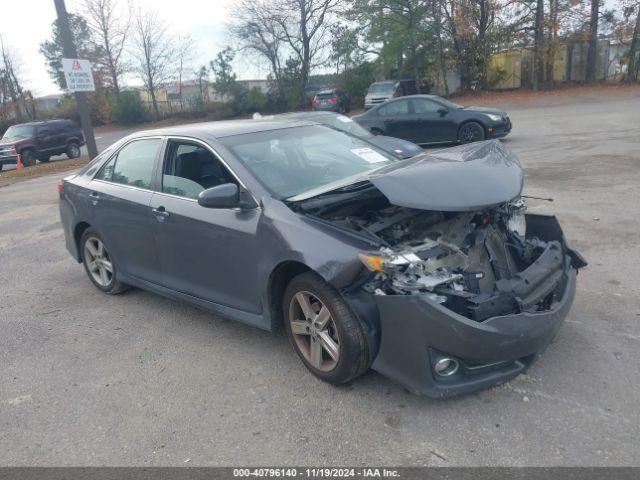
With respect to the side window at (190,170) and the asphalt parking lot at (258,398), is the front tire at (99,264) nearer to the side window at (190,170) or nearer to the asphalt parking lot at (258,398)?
the asphalt parking lot at (258,398)

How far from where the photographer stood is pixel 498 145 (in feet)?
14.0

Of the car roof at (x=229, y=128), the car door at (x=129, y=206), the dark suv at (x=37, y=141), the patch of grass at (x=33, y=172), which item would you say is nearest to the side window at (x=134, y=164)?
the car door at (x=129, y=206)

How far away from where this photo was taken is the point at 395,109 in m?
15.4

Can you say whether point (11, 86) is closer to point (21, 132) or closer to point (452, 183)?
point (21, 132)

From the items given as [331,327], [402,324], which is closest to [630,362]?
[402,324]

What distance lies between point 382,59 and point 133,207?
116ft

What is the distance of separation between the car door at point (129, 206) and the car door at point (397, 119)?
11073 millimetres

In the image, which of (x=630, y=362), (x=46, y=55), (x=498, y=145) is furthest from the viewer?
(x=46, y=55)

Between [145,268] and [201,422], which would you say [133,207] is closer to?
[145,268]

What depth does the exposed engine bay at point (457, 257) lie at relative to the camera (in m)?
3.08

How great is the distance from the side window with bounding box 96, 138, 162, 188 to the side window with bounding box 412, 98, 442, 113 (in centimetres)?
1117

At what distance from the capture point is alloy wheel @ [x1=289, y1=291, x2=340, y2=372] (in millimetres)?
3393

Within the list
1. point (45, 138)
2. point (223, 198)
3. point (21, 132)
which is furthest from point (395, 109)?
point (21, 132)

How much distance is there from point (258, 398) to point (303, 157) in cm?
192
